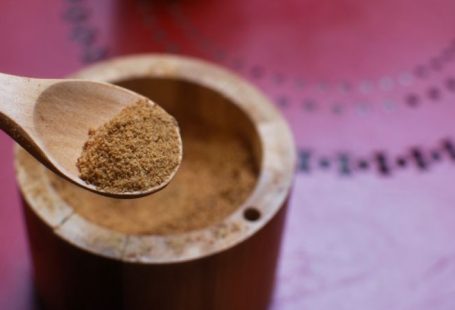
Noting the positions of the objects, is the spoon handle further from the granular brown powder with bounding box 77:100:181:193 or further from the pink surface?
the pink surface

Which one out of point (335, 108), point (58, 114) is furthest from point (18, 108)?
point (335, 108)

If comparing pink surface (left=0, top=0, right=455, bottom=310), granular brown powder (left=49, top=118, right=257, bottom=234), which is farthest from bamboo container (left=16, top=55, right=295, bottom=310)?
pink surface (left=0, top=0, right=455, bottom=310)

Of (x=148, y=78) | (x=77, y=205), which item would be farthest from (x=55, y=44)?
(x=77, y=205)

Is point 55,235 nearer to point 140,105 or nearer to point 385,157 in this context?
point 140,105

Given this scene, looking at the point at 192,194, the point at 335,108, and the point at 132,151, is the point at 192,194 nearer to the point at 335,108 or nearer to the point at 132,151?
the point at 132,151

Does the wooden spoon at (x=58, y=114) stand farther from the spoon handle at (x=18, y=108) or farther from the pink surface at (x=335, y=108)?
the pink surface at (x=335, y=108)
